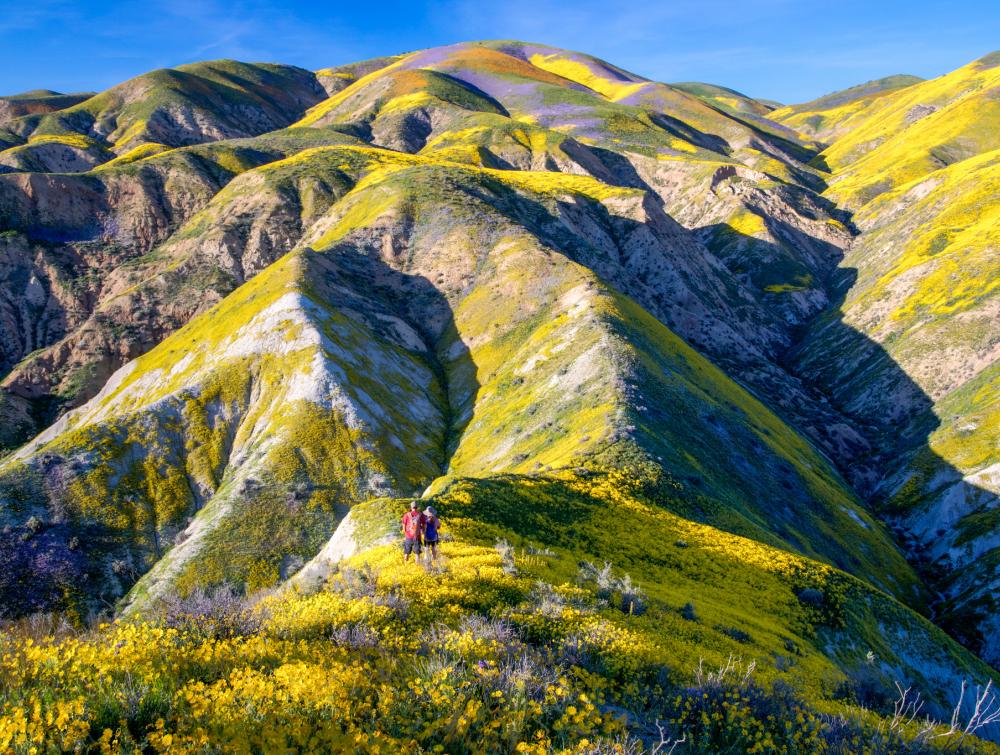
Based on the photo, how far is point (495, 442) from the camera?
156 feet

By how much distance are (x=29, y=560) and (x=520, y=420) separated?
35.6 metres

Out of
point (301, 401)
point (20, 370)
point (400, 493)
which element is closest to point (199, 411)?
point (301, 401)

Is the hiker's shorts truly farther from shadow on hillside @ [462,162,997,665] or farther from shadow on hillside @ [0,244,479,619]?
shadow on hillside @ [462,162,997,665]

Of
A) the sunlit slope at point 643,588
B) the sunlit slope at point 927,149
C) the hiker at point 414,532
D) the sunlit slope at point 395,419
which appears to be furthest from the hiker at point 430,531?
the sunlit slope at point 927,149

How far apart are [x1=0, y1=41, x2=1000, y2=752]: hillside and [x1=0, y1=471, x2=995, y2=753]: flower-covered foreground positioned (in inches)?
3.1

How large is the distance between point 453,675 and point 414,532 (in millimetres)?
7577

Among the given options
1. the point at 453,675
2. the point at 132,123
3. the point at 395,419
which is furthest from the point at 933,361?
the point at 132,123

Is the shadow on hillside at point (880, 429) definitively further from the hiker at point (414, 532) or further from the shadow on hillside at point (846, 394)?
the hiker at point (414, 532)

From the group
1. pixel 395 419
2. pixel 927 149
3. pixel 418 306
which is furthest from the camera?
pixel 927 149

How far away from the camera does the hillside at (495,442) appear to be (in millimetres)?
9664

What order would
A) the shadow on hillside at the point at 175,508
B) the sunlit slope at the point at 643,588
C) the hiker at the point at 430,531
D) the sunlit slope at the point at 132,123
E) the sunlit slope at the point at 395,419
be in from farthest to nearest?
the sunlit slope at the point at 132,123 < the sunlit slope at the point at 395,419 < the shadow on hillside at the point at 175,508 < the hiker at the point at 430,531 < the sunlit slope at the point at 643,588

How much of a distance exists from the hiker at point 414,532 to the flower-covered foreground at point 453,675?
42cm

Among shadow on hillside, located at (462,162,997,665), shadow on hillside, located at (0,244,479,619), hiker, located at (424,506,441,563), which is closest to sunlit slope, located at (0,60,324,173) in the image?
shadow on hillside, located at (462,162,997,665)

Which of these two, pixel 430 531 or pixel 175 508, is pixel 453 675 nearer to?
pixel 430 531
